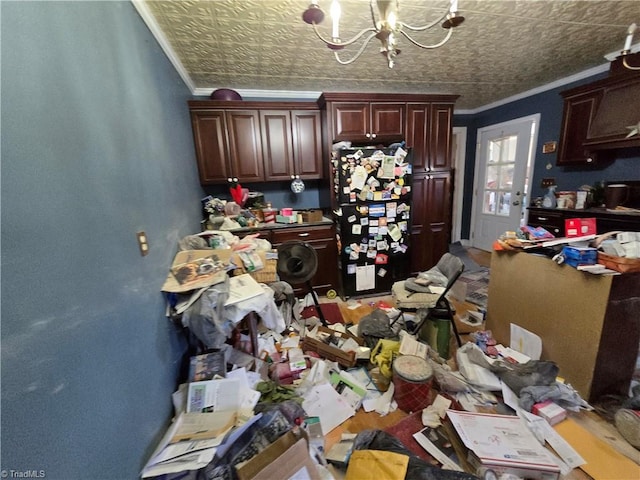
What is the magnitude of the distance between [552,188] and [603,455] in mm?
2966

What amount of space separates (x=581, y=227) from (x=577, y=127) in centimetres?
216

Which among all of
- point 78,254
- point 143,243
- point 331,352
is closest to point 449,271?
point 331,352

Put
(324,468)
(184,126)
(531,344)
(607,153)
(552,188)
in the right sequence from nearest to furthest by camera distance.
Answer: (324,468)
(531,344)
(184,126)
(607,153)
(552,188)

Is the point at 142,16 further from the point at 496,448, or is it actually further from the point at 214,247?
the point at 496,448

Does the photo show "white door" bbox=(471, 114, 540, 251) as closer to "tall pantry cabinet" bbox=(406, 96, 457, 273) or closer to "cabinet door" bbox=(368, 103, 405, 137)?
"tall pantry cabinet" bbox=(406, 96, 457, 273)

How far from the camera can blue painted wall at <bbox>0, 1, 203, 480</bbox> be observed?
1.79 feet

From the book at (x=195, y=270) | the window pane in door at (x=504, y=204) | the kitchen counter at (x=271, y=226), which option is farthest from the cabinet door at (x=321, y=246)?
the window pane in door at (x=504, y=204)

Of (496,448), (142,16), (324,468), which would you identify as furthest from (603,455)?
(142,16)

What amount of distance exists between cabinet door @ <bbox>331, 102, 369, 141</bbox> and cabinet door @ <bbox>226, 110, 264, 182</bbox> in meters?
0.89

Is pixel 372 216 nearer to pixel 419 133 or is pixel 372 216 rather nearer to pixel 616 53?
pixel 419 133

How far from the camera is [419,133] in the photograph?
9.65ft

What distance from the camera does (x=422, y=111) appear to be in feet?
9.46

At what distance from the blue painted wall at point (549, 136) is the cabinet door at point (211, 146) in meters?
3.95

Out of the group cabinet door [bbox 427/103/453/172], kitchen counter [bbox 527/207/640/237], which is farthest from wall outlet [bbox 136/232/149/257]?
kitchen counter [bbox 527/207/640/237]
